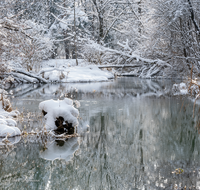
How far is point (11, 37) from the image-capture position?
8.30 m

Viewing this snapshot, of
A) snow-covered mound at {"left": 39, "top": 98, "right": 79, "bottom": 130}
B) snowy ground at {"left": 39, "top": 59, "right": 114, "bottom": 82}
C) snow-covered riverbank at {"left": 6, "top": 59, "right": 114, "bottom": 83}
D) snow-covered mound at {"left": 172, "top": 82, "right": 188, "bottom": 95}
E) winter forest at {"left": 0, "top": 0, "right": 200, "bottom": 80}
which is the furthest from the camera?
snowy ground at {"left": 39, "top": 59, "right": 114, "bottom": 82}

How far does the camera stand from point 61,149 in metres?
5.18

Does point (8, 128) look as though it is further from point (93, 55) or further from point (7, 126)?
point (93, 55)

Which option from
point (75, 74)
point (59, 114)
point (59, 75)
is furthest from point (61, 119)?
point (75, 74)

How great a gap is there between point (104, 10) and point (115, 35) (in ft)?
23.6

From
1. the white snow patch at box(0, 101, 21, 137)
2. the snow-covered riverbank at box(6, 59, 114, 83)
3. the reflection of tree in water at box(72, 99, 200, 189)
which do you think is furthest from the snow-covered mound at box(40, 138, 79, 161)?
the snow-covered riverbank at box(6, 59, 114, 83)

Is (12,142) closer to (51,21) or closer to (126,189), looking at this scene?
(126,189)

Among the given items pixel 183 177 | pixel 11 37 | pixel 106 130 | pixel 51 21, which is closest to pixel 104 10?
pixel 51 21

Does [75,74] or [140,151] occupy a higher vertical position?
[75,74]

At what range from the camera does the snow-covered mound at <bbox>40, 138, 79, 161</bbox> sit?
15.9ft

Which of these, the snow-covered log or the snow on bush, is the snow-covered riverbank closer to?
the snow on bush

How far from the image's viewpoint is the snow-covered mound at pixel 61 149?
484 cm

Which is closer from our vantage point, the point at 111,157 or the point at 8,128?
the point at 111,157

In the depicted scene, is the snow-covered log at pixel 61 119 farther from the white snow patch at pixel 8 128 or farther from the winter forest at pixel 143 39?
the winter forest at pixel 143 39
